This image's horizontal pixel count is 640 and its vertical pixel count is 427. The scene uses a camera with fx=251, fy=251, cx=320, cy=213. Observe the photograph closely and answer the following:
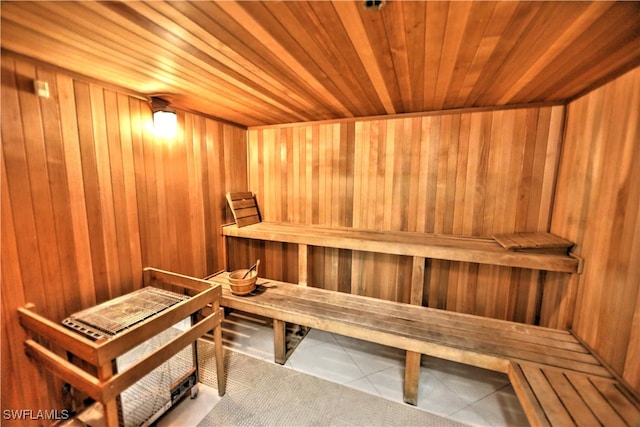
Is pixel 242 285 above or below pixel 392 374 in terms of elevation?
above

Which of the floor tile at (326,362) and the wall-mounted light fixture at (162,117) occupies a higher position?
the wall-mounted light fixture at (162,117)

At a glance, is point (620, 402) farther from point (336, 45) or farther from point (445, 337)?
point (336, 45)

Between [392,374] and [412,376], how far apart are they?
390 millimetres

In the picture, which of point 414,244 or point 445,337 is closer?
point 445,337

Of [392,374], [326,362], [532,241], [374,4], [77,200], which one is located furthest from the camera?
[326,362]

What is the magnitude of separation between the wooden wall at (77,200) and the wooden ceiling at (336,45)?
0.25m

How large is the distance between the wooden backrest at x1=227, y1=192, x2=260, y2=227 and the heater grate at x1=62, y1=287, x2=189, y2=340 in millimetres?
1238

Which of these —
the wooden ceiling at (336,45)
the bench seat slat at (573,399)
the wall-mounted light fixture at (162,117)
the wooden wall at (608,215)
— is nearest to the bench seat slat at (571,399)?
the bench seat slat at (573,399)

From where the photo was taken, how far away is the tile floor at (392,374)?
1.89 m

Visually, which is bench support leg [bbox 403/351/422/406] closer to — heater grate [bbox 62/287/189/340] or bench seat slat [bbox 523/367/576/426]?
bench seat slat [bbox 523/367/576/426]

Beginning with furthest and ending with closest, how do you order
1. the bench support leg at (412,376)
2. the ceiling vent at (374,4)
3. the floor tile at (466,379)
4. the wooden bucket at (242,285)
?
1. the wooden bucket at (242,285)
2. the floor tile at (466,379)
3. the bench support leg at (412,376)
4. the ceiling vent at (374,4)

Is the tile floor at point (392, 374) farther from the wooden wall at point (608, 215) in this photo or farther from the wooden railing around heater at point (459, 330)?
the wooden wall at point (608, 215)

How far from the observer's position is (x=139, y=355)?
7.06ft

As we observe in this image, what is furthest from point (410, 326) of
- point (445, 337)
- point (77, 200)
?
point (77, 200)
